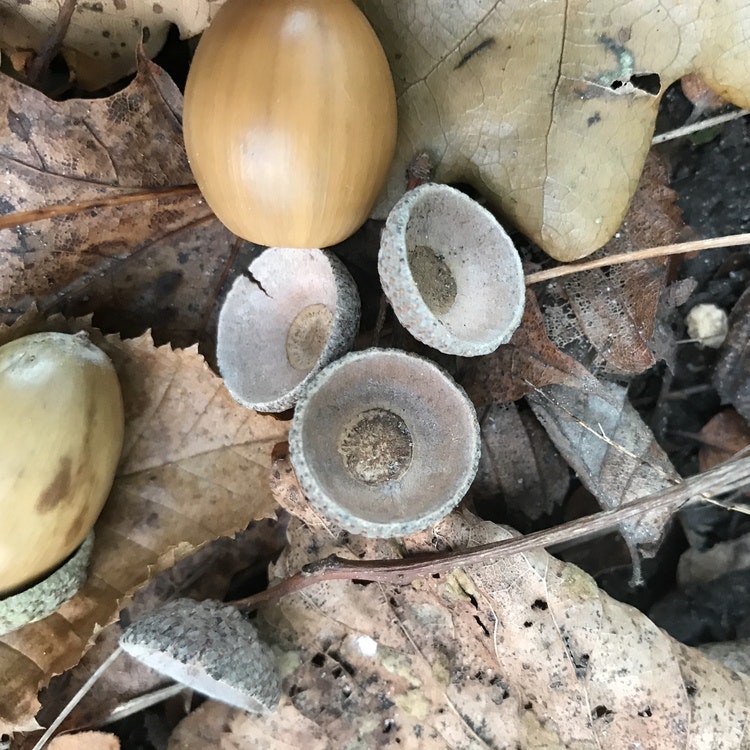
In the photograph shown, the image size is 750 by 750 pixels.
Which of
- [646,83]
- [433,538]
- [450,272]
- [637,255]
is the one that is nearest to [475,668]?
[433,538]

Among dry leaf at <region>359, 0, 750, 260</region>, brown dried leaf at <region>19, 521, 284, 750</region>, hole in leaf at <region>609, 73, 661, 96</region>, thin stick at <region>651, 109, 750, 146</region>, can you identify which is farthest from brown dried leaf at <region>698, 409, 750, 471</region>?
brown dried leaf at <region>19, 521, 284, 750</region>

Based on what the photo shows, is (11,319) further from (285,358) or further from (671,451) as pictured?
(671,451)

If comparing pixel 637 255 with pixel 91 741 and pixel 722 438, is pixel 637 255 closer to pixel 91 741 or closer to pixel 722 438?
pixel 722 438

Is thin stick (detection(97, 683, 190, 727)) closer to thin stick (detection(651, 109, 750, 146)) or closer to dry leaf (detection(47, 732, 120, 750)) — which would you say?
dry leaf (detection(47, 732, 120, 750))

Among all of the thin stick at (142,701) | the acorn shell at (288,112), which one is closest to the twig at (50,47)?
the acorn shell at (288,112)

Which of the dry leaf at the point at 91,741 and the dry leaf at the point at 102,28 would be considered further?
the dry leaf at the point at 91,741

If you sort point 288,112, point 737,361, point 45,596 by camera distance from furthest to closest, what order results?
point 737,361 < point 45,596 < point 288,112

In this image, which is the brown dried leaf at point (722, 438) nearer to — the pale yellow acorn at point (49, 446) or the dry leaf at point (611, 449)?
the dry leaf at point (611, 449)
